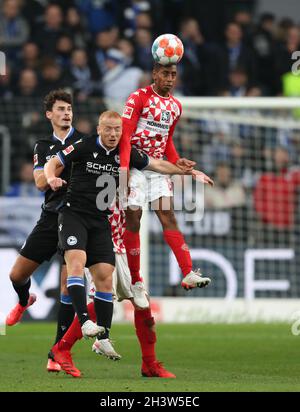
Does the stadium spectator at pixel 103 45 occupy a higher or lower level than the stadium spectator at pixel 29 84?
higher

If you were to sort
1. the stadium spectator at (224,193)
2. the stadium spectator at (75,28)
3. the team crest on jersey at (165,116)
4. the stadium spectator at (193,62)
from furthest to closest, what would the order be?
the stadium spectator at (193,62), the stadium spectator at (75,28), the stadium spectator at (224,193), the team crest on jersey at (165,116)

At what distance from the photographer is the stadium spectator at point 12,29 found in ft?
66.3

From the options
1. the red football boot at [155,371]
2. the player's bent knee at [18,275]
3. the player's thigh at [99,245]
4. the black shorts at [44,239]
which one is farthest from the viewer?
the player's bent knee at [18,275]

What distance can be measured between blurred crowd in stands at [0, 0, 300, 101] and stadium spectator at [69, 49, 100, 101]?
0.02 metres

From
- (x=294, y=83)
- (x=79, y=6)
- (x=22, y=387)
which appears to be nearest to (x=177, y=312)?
(x=294, y=83)

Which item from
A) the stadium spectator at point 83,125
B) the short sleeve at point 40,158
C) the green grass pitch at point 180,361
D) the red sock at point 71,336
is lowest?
the green grass pitch at point 180,361

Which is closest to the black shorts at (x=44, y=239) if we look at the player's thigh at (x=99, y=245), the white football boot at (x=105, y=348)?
the player's thigh at (x=99, y=245)

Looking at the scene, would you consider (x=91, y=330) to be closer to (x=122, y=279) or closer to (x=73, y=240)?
(x=73, y=240)

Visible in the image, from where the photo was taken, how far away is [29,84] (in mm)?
18797

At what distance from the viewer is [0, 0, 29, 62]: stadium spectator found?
66.3 feet

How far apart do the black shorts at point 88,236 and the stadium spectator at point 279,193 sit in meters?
8.29

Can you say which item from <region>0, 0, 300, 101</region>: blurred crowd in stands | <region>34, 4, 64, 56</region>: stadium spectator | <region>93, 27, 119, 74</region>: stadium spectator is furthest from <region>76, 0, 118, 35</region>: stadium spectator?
<region>34, 4, 64, 56</region>: stadium spectator

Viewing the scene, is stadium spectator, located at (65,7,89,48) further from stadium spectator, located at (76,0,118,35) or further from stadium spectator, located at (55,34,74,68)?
stadium spectator, located at (76,0,118,35)

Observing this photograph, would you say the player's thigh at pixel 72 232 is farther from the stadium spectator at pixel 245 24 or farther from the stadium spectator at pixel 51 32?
the stadium spectator at pixel 245 24
